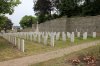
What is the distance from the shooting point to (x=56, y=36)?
28.5 meters

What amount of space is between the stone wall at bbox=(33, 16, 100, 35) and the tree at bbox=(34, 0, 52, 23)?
1160 cm

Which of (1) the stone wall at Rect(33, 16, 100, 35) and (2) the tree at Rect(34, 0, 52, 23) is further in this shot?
(2) the tree at Rect(34, 0, 52, 23)

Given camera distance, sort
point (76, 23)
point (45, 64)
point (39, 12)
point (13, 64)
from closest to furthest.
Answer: point (45, 64), point (13, 64), point (76, 23), point (39, 12)

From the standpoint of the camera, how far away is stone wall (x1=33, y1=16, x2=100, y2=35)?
39125mm

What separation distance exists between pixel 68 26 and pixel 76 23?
2450 mm

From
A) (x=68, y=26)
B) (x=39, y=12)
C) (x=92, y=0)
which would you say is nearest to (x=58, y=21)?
(x=68, y=26)

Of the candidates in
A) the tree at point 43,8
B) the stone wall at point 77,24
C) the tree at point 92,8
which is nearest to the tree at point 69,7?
the stone wall at point 77,24

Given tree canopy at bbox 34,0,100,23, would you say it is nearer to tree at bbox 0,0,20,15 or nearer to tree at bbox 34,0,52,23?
tree at bbox 34,0,52,23

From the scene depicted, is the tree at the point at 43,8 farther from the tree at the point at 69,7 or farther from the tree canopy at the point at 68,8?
the tree at the point at 69,7

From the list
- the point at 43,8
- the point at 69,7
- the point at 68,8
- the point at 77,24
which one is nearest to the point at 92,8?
the point at 77,24

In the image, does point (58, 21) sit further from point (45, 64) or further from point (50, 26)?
point (45, 64)

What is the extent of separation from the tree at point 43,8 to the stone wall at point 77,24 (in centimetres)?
1160

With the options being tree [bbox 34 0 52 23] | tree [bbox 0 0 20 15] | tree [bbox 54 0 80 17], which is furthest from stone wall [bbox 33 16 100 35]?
tree [bbox 0 0 20 15]

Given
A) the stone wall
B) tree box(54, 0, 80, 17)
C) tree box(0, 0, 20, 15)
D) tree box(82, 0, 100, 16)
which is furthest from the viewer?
tree box(54, 0, 80, 17)
